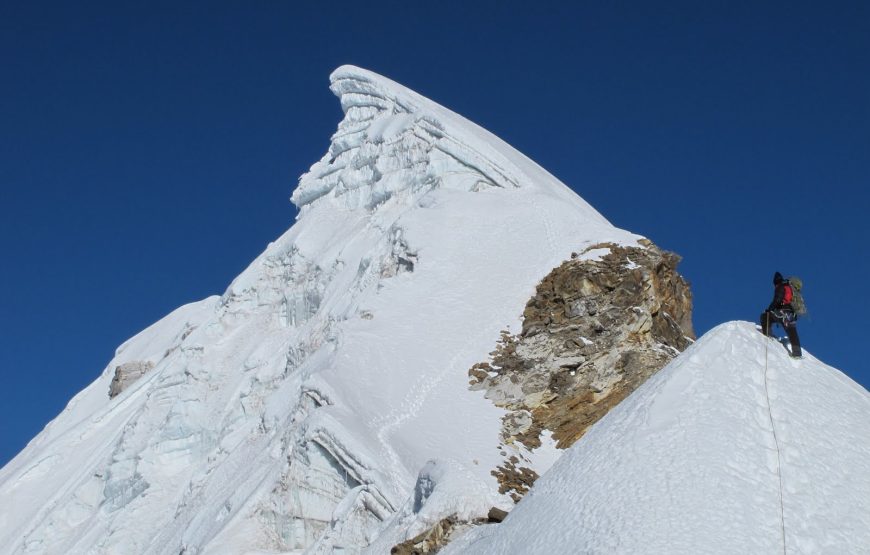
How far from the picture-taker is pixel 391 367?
27.5 meters

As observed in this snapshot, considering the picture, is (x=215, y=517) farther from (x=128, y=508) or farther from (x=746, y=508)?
(x=746, y=508)

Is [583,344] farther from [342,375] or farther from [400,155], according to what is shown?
[400,155]

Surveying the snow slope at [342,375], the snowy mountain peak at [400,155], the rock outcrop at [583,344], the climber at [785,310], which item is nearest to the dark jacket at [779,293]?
the climber at [785,310]

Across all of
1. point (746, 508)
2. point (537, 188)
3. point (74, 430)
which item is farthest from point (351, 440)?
point (74, 430)

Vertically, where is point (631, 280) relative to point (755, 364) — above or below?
above

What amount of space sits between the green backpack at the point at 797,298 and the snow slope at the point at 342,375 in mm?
6763

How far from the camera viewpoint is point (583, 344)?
2805 cm

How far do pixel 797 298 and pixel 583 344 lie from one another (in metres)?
12.5

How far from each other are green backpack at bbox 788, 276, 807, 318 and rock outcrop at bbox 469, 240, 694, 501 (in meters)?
10.1

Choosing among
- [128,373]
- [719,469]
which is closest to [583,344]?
[719,469]

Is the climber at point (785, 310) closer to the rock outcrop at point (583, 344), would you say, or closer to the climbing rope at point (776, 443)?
the climbing rope at point (776, 443)

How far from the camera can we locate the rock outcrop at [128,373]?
147 feet

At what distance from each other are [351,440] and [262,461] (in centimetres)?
389

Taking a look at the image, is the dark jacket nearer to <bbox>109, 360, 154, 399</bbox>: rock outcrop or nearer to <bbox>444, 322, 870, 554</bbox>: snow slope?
<bbox>444, 322, 870, 554</bbox>: snow slope
